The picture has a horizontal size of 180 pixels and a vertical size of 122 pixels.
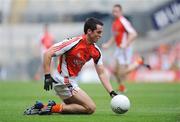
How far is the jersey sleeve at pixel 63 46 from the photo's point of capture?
41.8 feet

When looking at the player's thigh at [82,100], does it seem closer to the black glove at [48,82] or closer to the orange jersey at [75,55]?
the orange jersey at [75,55]

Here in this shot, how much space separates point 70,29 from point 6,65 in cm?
497

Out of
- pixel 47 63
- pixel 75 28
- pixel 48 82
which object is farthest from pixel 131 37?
pixel 75 28

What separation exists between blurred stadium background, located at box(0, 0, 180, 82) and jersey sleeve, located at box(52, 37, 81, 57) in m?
23.2

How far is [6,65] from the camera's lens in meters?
38.3

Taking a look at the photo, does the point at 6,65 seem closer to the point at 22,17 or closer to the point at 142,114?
the point at 22,17

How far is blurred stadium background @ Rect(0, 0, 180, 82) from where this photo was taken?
123 ft

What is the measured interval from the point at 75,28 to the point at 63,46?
27845 millimetres

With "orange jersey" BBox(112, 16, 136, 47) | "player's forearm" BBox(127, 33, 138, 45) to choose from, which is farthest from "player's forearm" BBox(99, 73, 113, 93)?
"orange jersey" BBox(112, 16, 136, 47)

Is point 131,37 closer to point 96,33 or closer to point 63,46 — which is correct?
point 96,33

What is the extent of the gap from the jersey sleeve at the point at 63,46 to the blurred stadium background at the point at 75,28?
76.2 ft

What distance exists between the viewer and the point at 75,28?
4059 centimetres

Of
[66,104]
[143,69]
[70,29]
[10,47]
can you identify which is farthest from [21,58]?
[66,104]

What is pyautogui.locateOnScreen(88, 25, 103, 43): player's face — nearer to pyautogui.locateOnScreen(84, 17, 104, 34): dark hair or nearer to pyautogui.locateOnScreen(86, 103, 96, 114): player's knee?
pyautogui.locateOnScreen(84, 17, 104, 34): dark hair
